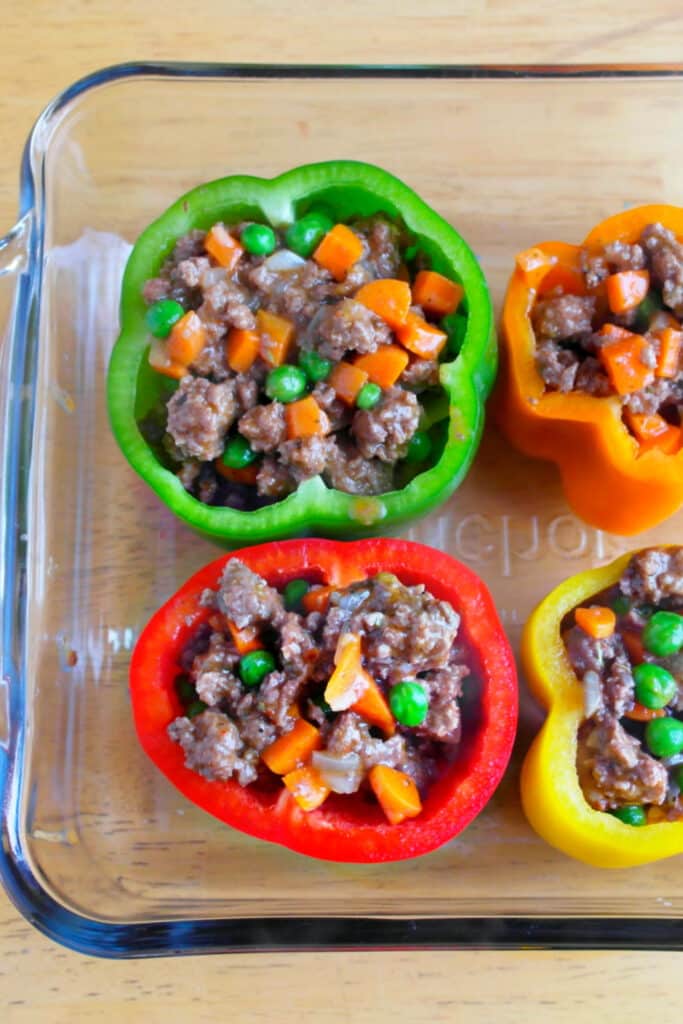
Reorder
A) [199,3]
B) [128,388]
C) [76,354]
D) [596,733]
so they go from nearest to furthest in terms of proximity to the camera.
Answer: [596,733] → [128,388] → [76,354] → [199,3]

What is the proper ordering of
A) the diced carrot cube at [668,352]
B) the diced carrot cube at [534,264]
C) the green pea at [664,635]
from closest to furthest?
1. the green pea at [664,635]
2. the diced carrot cube at [668,352]
3. the diced carrot cube at [534,264]

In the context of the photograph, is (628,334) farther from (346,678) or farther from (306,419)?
(346,678)

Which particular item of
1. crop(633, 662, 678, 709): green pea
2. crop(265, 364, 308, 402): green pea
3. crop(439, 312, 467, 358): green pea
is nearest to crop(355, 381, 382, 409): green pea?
crop(265, 364, 308, 402): green pea

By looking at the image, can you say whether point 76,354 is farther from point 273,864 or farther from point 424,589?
point 273,864

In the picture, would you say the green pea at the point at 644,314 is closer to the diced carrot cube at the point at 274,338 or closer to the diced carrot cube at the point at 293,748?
the diced carrot cube at the point at 274,338

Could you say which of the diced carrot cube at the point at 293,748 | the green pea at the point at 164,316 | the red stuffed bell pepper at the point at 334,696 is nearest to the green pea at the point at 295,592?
the red stuffed bell pepper at the point at 334,696

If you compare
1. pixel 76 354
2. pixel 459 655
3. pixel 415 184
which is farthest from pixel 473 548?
pixel 76 354

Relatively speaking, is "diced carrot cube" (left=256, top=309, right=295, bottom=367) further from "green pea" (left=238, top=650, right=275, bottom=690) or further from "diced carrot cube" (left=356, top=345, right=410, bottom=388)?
"green pea" (left=238, top=650, right=275, bottom=690)
